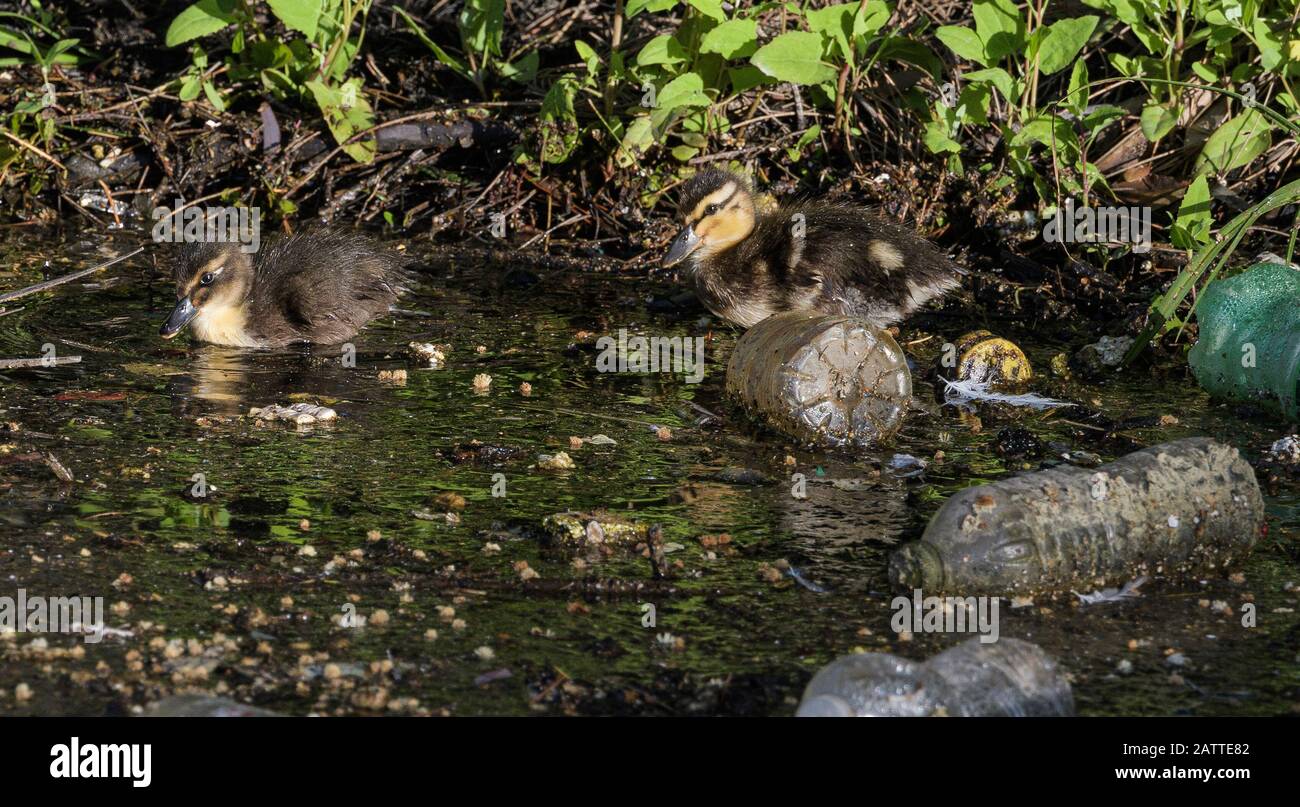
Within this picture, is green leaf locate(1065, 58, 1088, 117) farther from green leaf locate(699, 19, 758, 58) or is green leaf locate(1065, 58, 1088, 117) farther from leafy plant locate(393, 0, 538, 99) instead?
leafy plant locate(393, 0, 538, 99)

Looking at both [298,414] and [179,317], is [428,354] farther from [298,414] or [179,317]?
[179,317]

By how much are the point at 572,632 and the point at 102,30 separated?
6922 mm

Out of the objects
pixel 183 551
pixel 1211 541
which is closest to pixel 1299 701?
pixel 1211 541

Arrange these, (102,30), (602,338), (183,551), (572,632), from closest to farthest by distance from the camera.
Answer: (572,632)
(183,551)
(602,338)
(102,30)

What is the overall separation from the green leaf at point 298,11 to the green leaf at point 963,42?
2.99 metres

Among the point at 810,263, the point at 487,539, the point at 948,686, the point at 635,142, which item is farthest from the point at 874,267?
the point at 948,686

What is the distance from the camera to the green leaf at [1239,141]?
6914mm

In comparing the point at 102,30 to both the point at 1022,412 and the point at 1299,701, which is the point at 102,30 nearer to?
the point at 1022,412

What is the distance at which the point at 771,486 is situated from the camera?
493cm

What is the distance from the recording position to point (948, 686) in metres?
3.31

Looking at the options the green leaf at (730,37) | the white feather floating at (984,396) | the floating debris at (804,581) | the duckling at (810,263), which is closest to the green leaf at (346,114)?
the green leaf at (730,37)

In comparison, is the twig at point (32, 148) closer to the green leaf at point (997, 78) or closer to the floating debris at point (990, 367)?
the green leaf at point (997, 78)

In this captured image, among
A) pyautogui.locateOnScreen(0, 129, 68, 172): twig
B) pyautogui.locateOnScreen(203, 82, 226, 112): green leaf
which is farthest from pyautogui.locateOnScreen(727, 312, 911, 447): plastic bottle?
pyautogui.locateOnScreen(0, 129, 68, 172): twig

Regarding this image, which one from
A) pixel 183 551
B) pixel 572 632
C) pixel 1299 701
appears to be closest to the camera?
pixel 1299 701
